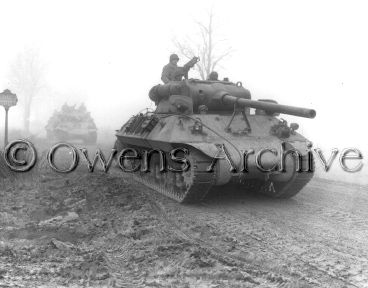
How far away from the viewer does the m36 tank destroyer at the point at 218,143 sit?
7953 millimetres

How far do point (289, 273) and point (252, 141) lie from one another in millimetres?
3878

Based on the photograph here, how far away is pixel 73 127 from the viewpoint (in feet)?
77.0

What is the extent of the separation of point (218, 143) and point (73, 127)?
53.9ft

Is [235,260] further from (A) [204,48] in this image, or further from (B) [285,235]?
(A) [204,48]

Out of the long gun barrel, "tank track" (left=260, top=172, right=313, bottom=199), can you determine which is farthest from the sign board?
"tank track" (left=260, top=172, right=313, bottom=199)

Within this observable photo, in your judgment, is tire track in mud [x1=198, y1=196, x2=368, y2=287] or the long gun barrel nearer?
tire track in mud [x1=198, y1=196, x2=368, y2=287]

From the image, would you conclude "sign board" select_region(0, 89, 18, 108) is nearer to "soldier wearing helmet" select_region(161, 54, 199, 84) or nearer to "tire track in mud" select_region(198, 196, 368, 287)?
"soldier wearing helmet" select_region(161, 54, 199, 84)

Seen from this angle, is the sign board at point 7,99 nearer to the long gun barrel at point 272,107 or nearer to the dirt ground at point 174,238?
the dirt ground at point 174,238

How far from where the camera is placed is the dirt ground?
4891 mm

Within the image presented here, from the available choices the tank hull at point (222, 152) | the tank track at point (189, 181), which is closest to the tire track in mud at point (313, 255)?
the tank track at point (189, 181)

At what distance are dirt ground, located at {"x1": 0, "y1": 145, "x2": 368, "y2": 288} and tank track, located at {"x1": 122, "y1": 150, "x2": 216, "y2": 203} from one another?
211 millimetres

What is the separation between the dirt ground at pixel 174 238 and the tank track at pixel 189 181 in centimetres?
21

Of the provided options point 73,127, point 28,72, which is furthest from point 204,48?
point 28,72

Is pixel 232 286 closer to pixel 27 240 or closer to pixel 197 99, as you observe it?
pixel 27 240
